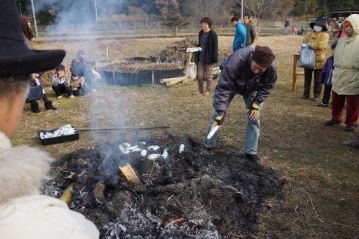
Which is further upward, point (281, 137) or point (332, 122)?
point (332, 122)

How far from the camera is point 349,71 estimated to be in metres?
6.30

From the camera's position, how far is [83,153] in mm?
5539

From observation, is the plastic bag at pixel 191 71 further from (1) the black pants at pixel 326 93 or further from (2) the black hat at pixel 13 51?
(2) the black hat at pixel 13 51

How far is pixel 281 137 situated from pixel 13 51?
19.8 feet

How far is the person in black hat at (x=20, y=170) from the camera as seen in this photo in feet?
2.65

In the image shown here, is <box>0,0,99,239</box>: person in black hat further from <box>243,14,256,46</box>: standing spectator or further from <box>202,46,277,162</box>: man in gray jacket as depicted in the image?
<box>243,14,256,46</box>: standing spectator

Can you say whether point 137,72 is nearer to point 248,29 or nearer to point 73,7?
point 73,7

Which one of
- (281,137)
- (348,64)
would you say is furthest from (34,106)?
(348,64)

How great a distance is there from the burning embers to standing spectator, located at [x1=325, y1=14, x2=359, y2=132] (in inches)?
104

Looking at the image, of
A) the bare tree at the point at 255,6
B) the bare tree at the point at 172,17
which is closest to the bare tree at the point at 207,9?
the bare tree at the point at 255,6

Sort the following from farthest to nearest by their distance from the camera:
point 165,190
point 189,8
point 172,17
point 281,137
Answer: point 189,8
point 172,17
point 281,137
point 165,190

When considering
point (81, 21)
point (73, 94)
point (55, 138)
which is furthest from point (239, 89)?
point (81, 21)

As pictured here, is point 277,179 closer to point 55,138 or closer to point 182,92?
point 55,138

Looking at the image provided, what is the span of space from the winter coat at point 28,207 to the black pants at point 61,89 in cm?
902
